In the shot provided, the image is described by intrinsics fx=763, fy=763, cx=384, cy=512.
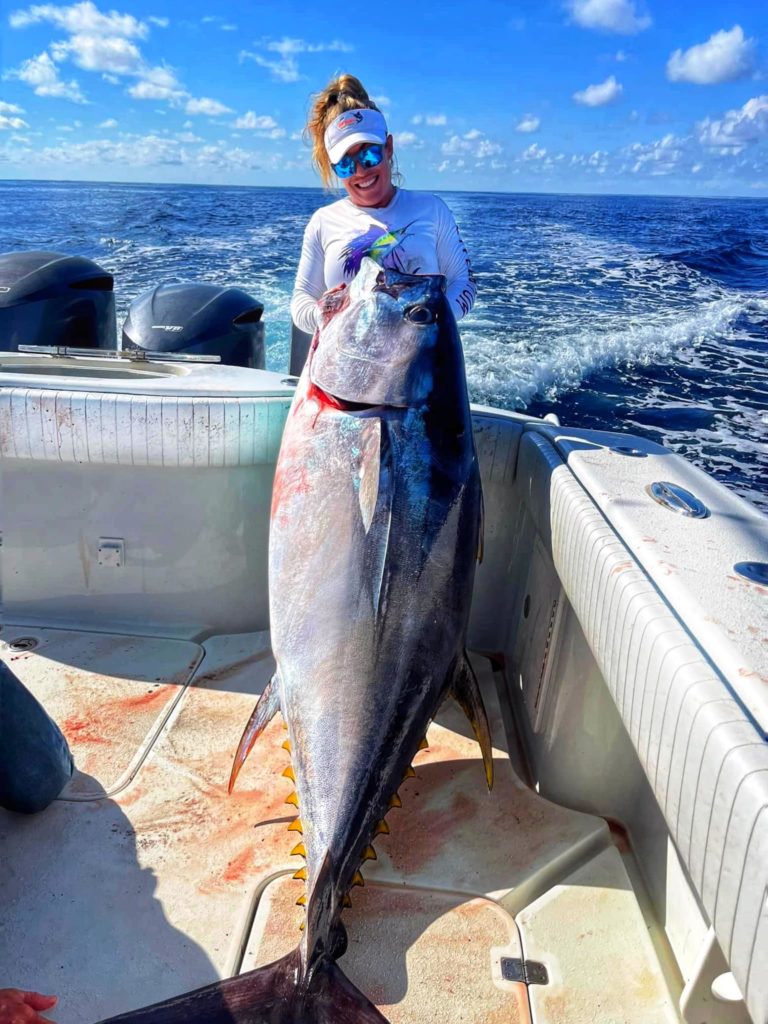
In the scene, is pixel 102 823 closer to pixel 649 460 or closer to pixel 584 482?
pixel 584 482

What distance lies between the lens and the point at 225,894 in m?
1.58

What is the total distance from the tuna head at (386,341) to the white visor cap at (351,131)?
507 mm

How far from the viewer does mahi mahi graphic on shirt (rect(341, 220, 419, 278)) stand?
2.16 m

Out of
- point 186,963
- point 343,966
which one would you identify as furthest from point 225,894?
point 343,966

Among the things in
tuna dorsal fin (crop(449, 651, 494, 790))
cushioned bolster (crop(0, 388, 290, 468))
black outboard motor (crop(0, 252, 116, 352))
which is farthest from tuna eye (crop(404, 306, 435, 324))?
black outboard motor (crop(0, 252, 116, 352))

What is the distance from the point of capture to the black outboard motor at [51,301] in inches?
138

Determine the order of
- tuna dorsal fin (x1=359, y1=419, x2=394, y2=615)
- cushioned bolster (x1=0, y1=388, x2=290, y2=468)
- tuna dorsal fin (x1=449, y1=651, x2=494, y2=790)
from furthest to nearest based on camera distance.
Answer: cushioned bolster (x1=0, y1=388, x2=290, y2=468) < tuna dorsal fin (x1=449, y1=651, x2=494, y2=790) < tuna dorsal fin (x1=359, y1=419, x2=394, y2=615)

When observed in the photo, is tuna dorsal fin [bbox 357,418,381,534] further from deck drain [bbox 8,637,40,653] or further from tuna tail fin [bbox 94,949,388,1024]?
deck drain [bbox 8,637,40,653]

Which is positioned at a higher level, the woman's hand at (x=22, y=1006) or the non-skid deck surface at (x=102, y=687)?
the woman's hand at (x=22, y=1006)

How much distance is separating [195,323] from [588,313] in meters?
7.60

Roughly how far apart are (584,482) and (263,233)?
15.2 meters

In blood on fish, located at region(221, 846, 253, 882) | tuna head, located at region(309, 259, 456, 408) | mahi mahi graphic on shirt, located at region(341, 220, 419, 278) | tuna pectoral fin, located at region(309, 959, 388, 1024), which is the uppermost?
mahi mahi graphic on shirt, located at region(341, 220, 419, 278)

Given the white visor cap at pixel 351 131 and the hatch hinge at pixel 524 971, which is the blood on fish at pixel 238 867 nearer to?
the hatch hinge at pixel 524 971

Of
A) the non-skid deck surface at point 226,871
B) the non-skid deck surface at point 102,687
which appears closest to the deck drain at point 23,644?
the non-skid deck surface at point 102,687
